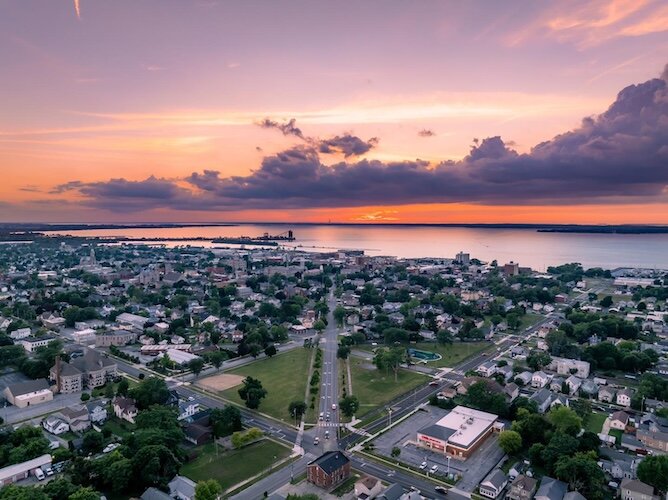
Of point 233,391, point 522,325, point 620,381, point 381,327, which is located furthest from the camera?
point 522,325

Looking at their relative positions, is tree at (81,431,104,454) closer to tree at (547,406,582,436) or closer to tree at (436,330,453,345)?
tree at (547,406,582,436)

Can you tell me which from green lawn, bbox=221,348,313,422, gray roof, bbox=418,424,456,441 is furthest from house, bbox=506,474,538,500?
green lawn, bbox=221,348,313,422

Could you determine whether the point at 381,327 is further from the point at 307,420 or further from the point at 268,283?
the point at 268,283

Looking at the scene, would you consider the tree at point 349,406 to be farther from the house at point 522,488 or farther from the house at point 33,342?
the house at point 33,342

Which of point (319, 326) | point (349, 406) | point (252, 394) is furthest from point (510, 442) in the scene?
point (319, 326)

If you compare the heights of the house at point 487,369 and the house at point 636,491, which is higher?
the house at point 636,491

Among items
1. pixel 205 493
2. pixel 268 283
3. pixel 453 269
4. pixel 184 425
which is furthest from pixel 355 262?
pixel 205 493

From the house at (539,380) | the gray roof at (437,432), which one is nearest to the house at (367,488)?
the gray roof at (437,432)
